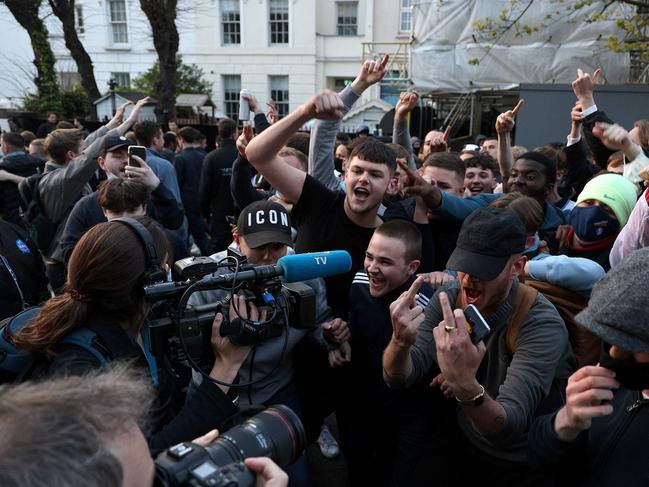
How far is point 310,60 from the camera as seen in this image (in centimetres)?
2497

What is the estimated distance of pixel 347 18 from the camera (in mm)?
25406

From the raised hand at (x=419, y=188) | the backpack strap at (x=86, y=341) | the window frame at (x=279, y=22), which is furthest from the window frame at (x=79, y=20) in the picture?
the backpack strap at (x=86, y=341)

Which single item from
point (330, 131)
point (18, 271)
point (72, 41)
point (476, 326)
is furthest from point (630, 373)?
point (72, 41)

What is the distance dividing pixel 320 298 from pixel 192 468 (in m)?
1.45

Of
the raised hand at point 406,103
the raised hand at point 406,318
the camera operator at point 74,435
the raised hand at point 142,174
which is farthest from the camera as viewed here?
the raised hand at point 406,103

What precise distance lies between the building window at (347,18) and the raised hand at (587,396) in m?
26.0

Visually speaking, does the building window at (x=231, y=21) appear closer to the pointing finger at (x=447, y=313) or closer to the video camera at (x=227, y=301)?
the video camera at (x=227, y=301)

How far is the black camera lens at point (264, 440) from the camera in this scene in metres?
1.18

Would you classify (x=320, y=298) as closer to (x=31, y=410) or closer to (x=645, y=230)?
(x=645, y=230)

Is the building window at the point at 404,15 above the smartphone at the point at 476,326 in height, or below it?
above

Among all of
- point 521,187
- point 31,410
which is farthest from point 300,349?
point 521,187

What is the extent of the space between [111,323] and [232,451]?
695 mm

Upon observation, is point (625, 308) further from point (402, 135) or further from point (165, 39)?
point (165, 39)

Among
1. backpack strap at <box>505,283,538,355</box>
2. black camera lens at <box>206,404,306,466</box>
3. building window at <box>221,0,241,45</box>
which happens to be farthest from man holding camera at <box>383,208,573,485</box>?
building window at <box>221,0,241,45</box>
